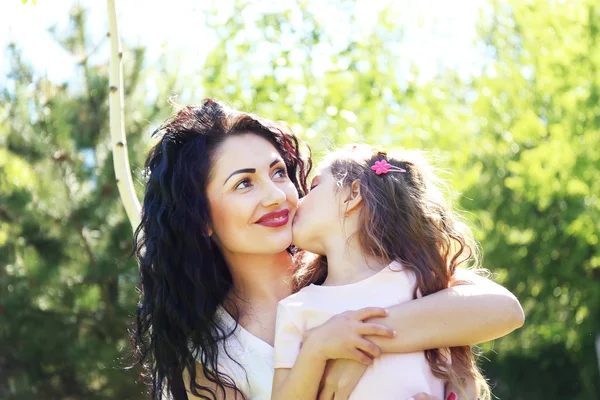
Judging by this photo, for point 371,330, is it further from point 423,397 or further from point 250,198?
point 250,198

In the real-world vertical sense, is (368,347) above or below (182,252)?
below

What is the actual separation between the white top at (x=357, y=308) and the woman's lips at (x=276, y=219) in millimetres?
313

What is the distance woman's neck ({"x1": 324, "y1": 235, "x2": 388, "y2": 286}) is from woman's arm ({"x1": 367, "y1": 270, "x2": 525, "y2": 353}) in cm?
20

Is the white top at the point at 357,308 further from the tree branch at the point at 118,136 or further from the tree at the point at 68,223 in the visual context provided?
the tree at the point at 68,223

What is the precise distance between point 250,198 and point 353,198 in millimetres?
353

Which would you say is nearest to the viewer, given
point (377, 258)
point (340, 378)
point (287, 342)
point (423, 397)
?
point (423, 397)

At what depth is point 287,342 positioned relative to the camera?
2.44 meters

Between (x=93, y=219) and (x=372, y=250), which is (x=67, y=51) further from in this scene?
(x=372, y=250)

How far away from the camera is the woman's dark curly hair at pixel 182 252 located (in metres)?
2.85

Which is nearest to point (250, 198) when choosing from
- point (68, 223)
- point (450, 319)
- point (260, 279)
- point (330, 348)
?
point (260, 279)

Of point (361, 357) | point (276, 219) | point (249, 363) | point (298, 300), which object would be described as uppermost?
point (276, 219)

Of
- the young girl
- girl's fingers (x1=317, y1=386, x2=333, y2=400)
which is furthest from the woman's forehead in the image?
girl's fingers (x1=317, y1=386, x2=333, y2=400)

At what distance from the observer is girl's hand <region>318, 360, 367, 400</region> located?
232cm

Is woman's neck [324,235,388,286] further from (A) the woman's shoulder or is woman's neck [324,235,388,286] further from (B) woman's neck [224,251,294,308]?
(B) woman's neck [224,251,294,308]
